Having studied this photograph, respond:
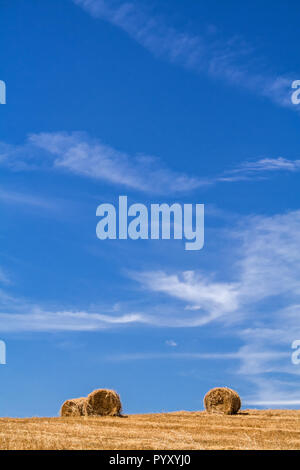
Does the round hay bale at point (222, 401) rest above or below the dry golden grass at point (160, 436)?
above

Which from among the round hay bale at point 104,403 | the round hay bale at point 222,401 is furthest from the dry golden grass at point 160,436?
the round hay bale at point 222,401

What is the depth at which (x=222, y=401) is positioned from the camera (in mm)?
29484

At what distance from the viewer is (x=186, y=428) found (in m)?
20.3

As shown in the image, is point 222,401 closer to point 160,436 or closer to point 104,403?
point 104,403

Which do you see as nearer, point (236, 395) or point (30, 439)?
point (30, 439)

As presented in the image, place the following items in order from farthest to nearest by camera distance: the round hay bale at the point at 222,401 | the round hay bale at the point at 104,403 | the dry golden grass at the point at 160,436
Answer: the round hay bale at the point at 222,401 < the round hay bale at the point at 104,403 < the dry golden grass at the point at 160,436

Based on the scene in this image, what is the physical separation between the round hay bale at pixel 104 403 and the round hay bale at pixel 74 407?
0.27 m

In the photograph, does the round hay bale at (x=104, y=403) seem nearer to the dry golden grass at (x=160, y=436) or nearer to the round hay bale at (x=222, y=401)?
the dry golden grass at (x=160, y=436)

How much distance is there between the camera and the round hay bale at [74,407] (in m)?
26.5
